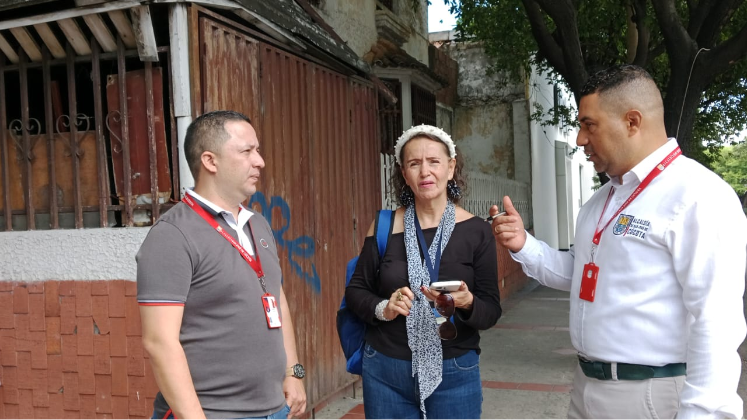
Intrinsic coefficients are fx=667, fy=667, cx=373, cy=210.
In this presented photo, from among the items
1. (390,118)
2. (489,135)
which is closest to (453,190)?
(390,118)

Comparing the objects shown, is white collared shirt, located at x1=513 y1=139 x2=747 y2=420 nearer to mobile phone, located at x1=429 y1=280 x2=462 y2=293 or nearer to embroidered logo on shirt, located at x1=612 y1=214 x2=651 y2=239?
embroidered logo on shirt, located at x1=612 y1=214 x2=651 y2=239

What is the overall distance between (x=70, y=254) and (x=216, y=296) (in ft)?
7.96

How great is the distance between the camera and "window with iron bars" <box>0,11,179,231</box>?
13.8 feet

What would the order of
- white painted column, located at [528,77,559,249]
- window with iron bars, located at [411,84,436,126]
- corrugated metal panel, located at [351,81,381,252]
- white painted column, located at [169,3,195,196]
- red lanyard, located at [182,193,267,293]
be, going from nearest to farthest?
red lanyard, located at [182,193,267,293] → white painted column, located at [169,3,195,196] → corrugated metal panel, located at [351,81,381,252] → window with iron bars, located at [411,84,436,126] → white painted column, located at [528,77,559,249]

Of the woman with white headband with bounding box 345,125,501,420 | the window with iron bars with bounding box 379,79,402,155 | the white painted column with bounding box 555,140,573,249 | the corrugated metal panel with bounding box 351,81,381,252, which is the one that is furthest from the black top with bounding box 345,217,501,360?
the white painted column with bounding box 555,140,573,249

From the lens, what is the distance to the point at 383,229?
9.89 feet

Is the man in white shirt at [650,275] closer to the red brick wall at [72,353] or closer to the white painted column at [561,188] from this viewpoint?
the red brick wall at [72,353]

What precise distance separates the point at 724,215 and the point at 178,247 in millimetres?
1788

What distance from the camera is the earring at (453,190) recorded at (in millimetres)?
3084

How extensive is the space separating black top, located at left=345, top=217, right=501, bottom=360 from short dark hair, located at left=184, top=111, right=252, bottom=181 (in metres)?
0.86

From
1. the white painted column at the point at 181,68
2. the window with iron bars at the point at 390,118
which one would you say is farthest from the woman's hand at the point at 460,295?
the window with iron bars at the point at 390,118

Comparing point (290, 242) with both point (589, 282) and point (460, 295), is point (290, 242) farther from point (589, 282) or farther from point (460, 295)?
point (589, 282)

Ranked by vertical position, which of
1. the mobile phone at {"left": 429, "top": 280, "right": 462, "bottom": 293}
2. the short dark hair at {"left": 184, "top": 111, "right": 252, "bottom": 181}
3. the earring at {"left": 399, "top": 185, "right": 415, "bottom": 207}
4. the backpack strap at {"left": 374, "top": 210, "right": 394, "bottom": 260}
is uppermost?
the short dark hair at {"left": 184, "top": 111, "right": 252, "bottom": 181}

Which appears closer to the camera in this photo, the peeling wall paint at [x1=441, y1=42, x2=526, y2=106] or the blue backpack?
the blue backpack
